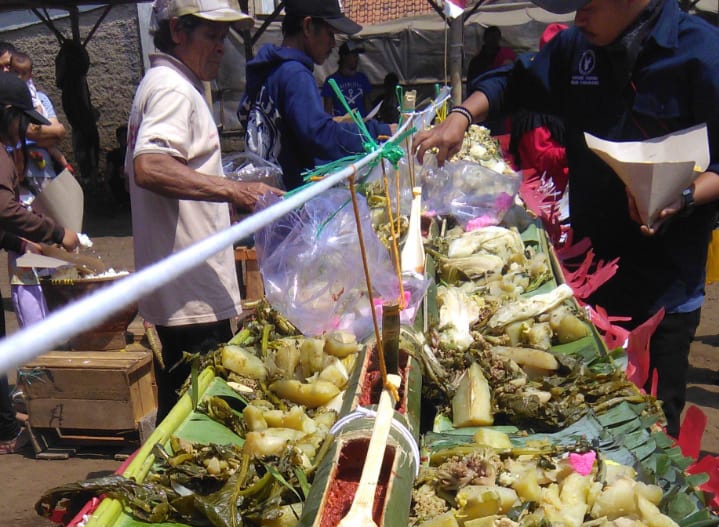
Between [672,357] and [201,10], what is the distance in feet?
7.32

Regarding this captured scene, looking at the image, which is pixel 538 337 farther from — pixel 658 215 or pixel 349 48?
pixel 349 48

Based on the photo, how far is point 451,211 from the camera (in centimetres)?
382

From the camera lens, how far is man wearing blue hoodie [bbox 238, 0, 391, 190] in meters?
3.36

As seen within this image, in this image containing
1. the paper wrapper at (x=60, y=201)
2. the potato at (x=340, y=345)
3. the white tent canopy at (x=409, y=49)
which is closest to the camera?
the potato at (x=340, y=345)

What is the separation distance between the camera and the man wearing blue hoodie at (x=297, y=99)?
336cm

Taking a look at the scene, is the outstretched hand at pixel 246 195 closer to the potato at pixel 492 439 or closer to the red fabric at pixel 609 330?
the potato at pixel 492 439

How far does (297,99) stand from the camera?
337 cm

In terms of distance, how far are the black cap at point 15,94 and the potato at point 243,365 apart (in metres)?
2.37

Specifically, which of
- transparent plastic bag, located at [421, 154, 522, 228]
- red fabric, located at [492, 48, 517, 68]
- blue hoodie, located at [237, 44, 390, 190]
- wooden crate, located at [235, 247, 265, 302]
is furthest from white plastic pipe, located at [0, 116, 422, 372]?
red fabric, located at [492, 48, 517, 68]

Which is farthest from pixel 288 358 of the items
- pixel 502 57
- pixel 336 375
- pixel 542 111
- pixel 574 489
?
pixel 502 57

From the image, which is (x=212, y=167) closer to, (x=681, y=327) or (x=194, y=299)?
(x=194, y=299)

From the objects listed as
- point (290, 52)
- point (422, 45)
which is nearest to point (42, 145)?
point (290, 52)

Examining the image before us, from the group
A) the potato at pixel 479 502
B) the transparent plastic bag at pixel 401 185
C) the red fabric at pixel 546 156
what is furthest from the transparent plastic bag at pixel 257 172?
the red fabric at pixel 546 156

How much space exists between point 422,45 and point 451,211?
10.4 meters
